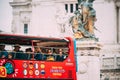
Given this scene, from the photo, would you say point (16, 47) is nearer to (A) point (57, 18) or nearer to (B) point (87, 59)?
(B) point (87, 59)

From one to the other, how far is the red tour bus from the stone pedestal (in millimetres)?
6923

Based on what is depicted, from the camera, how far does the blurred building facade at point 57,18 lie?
66.8 meters

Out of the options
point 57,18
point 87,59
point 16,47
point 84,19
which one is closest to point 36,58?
point 16,47

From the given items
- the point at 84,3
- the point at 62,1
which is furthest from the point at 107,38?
the point at 84,3

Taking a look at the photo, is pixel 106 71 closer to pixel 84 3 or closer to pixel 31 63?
pixel 84 3

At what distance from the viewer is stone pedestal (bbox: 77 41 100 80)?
113 feet

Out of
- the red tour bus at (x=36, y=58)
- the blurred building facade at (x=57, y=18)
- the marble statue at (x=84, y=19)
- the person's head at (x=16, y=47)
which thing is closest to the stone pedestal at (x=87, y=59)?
the marble statue at (x=84, y=19)

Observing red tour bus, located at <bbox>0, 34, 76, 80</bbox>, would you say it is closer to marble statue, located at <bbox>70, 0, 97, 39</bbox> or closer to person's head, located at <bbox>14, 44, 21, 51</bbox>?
person's head, located at <bbox>14, 44, 21, 51</bbox>

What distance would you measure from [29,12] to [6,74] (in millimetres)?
47165

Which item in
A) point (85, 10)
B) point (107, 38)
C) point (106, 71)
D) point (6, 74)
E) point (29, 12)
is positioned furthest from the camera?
point (29, 12)

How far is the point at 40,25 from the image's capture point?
70.4 m

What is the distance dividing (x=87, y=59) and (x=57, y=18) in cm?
3446

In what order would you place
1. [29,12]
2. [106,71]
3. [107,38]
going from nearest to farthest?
[106,71] < [107,38] < [29,12]

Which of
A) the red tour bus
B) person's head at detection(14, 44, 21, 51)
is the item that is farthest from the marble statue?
person's head at detection(14, 44, 21, 51)
